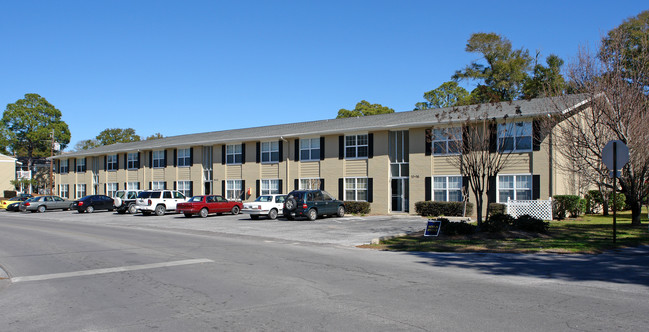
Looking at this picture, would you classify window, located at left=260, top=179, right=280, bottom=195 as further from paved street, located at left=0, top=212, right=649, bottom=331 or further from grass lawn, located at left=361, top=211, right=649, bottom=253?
paved street, located at left=0, top=212, right=649, bottom=331

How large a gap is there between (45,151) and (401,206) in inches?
3175

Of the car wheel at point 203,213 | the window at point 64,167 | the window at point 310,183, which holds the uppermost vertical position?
the window at point 64,167

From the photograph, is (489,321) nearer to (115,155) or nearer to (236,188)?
Answer: (236,188)

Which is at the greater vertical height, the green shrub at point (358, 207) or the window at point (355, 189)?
the window at point (355, 189)

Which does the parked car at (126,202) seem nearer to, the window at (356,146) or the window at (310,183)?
the window at (310,183)

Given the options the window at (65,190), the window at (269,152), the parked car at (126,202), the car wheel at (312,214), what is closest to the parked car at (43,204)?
the parked car at (126,202)

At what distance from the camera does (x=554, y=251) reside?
13.3 metres

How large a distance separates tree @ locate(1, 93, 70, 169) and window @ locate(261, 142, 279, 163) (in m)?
58.4

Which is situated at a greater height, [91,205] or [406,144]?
[406,144]

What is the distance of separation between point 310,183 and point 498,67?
27065 mm

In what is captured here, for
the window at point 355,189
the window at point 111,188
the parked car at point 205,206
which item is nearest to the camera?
the parked car at point 205,206

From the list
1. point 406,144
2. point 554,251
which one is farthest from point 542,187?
point 554,251

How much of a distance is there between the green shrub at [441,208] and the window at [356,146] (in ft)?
18.7

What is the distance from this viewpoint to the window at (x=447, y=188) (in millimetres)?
28111
